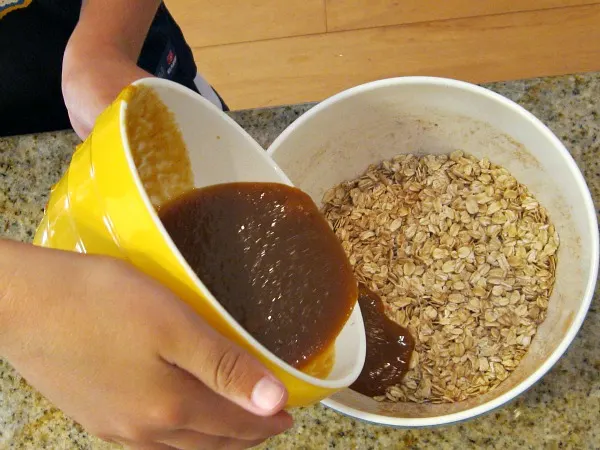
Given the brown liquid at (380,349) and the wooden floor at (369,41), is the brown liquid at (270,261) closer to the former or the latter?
the brown liquid at (380,349)

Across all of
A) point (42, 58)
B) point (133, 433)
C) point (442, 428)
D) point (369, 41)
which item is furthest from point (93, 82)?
point (369, 41)

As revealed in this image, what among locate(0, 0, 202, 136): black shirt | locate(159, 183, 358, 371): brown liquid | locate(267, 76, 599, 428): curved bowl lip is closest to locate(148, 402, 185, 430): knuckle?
locate(159, 183, 358, 371): brown liquid

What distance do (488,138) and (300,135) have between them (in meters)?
0.26

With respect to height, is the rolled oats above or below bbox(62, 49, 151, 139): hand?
below

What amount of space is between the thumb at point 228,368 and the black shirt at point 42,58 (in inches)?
23.7

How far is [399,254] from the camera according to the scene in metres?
0.83

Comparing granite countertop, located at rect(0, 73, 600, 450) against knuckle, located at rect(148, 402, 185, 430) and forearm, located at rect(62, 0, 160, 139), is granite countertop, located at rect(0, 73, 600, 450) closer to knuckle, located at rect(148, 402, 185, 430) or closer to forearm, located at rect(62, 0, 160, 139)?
forearm, located at rect(62, 0, 160, 139)

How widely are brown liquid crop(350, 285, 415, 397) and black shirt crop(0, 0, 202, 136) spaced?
0.48 m

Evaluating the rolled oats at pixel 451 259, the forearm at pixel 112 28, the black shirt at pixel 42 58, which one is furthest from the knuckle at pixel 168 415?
the black shirt at pixel 42 58

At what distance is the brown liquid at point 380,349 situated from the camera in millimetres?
741

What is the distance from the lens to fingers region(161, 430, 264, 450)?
0.50 meters

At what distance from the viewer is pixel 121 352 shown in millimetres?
462

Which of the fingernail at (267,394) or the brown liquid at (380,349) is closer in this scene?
the fingernail at (267,394)

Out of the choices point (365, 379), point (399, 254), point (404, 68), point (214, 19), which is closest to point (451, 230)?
point (399, 254)
